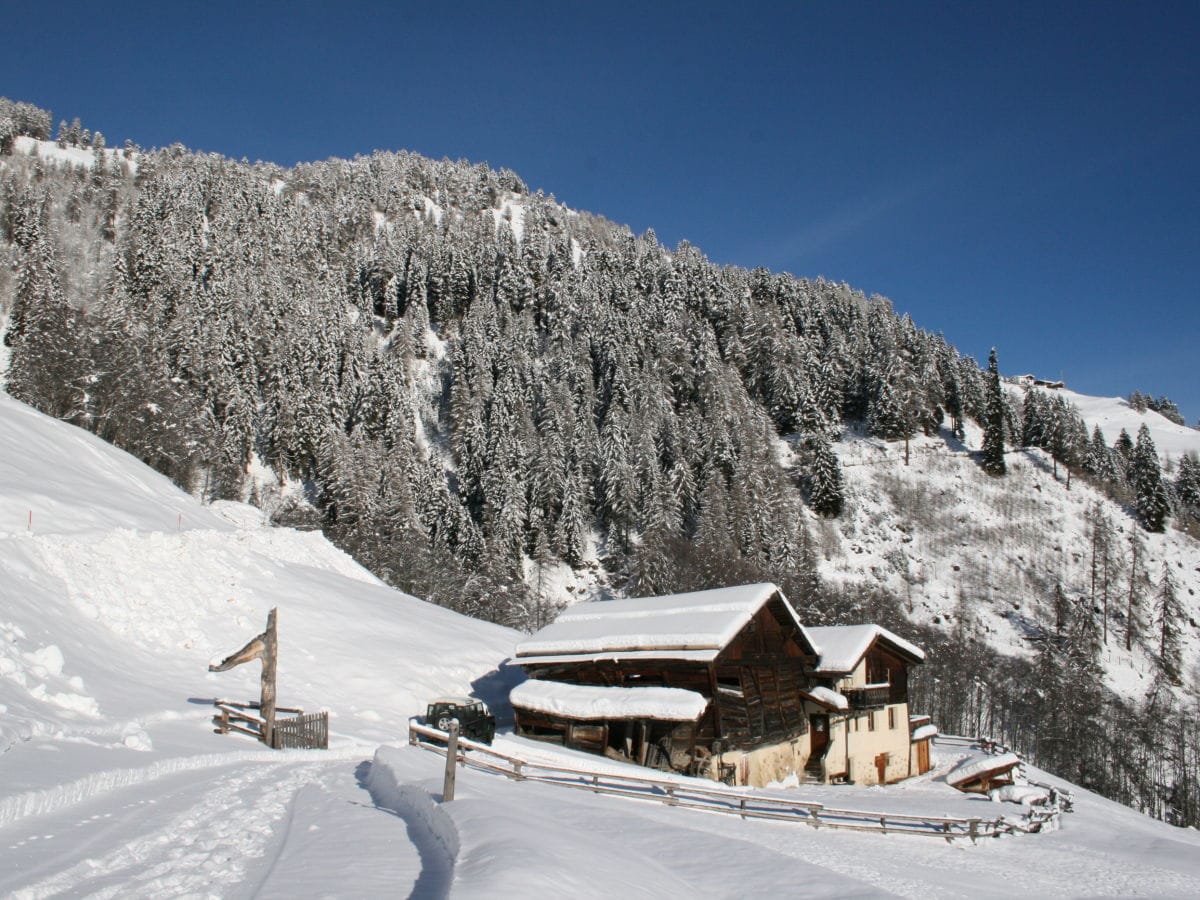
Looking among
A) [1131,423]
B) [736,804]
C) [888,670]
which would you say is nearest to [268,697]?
[736,804]

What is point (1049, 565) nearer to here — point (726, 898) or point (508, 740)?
point (508, 740)

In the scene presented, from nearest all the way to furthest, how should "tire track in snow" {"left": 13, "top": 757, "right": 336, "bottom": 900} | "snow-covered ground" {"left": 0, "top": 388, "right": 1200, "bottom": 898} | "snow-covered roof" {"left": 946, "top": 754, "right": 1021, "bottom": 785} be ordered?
"tire track in snow" {"left": 13, "top": 757, "right": 336, "bottom": 900}
"snow-covered ground" {"left": 0, "top": 388, "right": 1200, "bottom": 898}
"snow-covered roof" {"left": 946, "top": 754, "right": 1021, "bottom": 785}

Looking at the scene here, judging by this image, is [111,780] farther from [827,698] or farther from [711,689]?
[827,698]

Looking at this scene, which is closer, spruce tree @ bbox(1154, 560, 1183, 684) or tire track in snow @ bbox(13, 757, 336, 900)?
tire track in snow @ bbox(13, 757, 336, 900)

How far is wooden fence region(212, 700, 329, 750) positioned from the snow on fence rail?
3857mm

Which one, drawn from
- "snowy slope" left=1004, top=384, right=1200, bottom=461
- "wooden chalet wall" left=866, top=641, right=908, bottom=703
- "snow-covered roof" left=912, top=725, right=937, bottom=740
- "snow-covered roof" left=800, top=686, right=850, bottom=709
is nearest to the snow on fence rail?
"snow-covered roof" left=800, top=686, right=850, bottom=709

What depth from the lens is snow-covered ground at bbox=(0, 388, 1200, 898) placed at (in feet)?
29.7

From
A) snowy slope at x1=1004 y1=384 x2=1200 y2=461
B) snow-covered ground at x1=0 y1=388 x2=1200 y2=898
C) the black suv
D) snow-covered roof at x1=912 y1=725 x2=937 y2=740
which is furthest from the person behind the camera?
snowy slope at x1=1004 y1=384 x2=1200 y2=461

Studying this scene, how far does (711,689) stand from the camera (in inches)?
1032

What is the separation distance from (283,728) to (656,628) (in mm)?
13588

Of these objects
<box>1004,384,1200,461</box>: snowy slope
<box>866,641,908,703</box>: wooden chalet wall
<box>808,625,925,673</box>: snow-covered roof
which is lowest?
<box>866,641,908,703</box>: wooden chalet wall

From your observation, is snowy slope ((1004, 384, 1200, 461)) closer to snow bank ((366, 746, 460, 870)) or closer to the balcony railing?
the balcony railing

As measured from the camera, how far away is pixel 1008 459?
99.6 metres

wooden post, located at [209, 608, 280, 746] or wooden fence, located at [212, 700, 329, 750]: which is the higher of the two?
wooden post, located at [209, 608, 280, 746]
